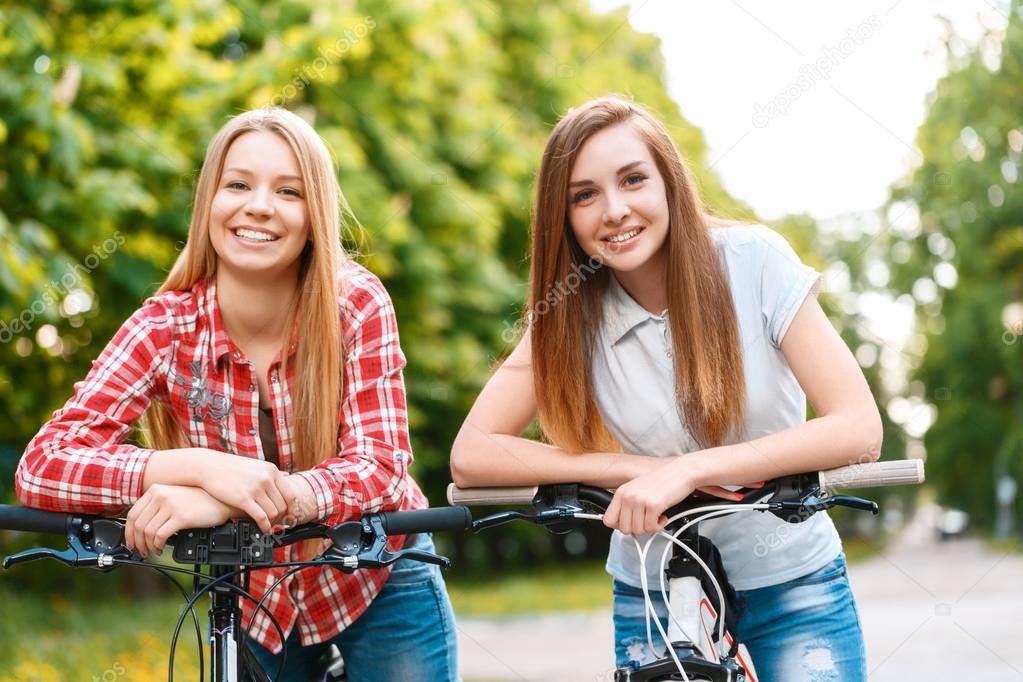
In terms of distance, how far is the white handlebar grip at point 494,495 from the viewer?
2.44 m

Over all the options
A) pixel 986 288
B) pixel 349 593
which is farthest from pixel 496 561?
pixel 349 593

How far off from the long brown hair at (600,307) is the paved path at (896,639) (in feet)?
12.1

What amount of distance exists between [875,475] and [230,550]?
115 centimetres

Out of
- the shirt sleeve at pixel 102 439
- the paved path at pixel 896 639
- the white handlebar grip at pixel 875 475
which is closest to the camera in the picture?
the white handlebar grip at pixel 875 475

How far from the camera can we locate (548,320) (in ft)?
8.66

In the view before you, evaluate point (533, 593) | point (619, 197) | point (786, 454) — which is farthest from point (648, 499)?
point (533, 593)

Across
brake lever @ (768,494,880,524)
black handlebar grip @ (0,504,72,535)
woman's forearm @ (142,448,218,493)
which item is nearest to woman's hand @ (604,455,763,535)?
brake lever @ (768,494,880,524)

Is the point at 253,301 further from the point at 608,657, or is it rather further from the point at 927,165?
the point at 927,165

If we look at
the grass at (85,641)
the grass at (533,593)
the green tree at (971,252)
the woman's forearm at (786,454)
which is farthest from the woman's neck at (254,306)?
the green tree at (971,252)

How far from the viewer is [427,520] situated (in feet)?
7.09

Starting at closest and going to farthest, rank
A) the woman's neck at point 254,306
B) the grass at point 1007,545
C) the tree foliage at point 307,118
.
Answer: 1. the woman's neck at point 254,306
2. the tree foliage at point 307,118
3. the grass at point 1007,545

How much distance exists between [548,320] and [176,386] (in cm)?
82

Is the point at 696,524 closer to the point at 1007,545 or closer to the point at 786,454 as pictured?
the point at 786,454

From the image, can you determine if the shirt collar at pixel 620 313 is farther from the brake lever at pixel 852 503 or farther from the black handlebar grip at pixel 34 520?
the black handlebar grip at pixel 34 520
